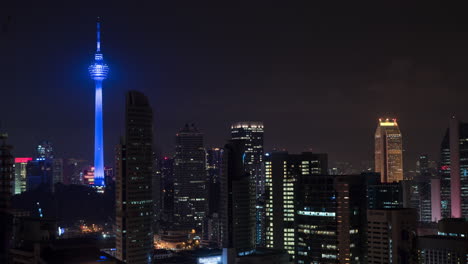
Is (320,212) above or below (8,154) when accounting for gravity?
below

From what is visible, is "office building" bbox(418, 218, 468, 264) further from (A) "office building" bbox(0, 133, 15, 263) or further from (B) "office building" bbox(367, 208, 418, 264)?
(A) "office building" bbox(0, 133, 15, 263)

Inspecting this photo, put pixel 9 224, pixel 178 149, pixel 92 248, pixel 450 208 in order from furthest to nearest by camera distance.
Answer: pixel 178 149
pixel 450 208
pixel 92 248
pixel 9 224

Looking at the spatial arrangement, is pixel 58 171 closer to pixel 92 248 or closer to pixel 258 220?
pixel 258 220

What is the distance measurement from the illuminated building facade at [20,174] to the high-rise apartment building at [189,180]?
48.5ft

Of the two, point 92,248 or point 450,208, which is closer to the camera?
point 92,248

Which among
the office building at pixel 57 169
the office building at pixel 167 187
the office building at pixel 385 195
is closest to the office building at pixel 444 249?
the office building at pixel 385 195

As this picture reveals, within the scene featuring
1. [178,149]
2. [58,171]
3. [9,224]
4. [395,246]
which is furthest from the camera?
[58,171]

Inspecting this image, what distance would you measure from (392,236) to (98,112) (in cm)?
4398

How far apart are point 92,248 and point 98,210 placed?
35.9 meters

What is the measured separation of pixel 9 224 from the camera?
2078 centimetres

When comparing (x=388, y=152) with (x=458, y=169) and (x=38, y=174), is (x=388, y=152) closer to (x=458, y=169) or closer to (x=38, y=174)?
(x=458, y=169)

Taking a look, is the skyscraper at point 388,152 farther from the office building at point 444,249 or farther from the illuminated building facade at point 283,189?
the office building at point 444,249

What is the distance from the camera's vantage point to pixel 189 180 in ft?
205

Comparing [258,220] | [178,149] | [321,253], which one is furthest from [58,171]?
[321,253]
